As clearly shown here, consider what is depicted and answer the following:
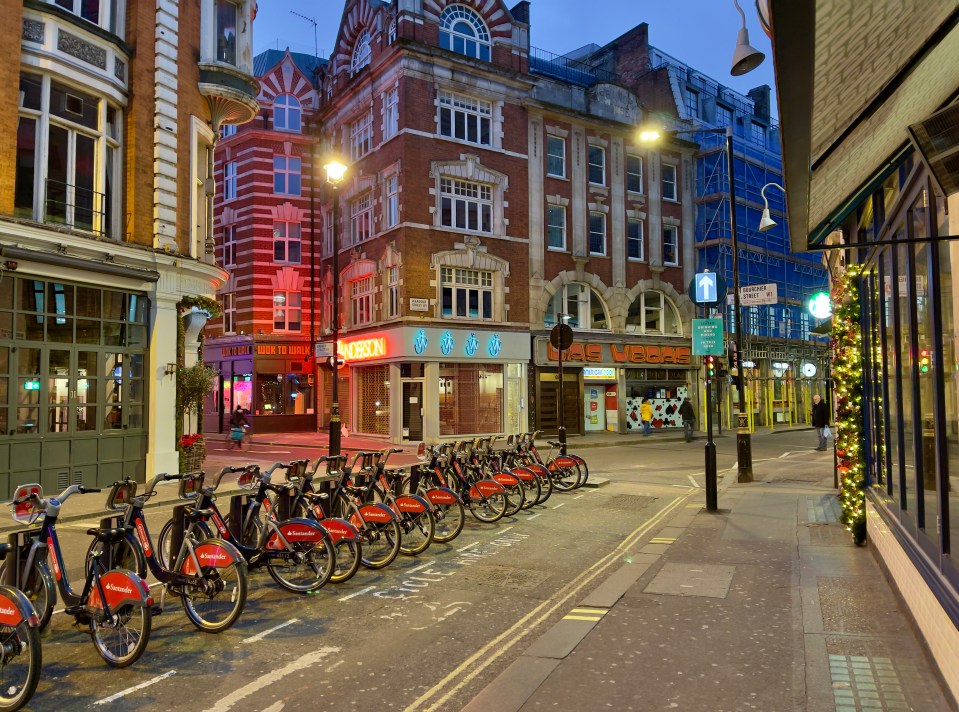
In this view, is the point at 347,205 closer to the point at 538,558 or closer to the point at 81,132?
the point at 81,132

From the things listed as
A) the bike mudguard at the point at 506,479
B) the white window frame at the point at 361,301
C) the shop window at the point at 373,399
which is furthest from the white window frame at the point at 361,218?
the bike mudguard at the point at 506,479

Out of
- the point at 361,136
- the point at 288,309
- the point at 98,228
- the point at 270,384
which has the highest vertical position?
the point at 361,136

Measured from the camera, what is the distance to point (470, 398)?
3014cm

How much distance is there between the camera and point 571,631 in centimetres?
609

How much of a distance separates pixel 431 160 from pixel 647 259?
13.1 m

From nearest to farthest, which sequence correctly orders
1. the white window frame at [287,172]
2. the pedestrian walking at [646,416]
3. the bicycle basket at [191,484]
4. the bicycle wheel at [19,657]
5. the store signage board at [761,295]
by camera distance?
the bicycle wheel at [19,657], the bicycle basket at [191,484], the store signage board at [761,295], the pedestrian walking at [646,416], the white window frame at [287,172]

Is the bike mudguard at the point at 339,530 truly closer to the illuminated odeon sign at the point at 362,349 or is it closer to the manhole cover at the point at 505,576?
the manhole cover at the point at 505,576

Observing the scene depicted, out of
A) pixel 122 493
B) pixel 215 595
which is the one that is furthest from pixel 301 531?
pixel 122 493

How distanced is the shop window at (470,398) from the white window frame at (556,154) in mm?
9751

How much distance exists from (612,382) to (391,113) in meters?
15.9

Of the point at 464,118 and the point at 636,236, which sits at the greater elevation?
the point at 464,118

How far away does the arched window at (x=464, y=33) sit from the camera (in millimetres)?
30578

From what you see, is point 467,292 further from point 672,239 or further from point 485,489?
point 485,489

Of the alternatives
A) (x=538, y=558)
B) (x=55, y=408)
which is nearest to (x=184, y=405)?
(x=55, y=408)
